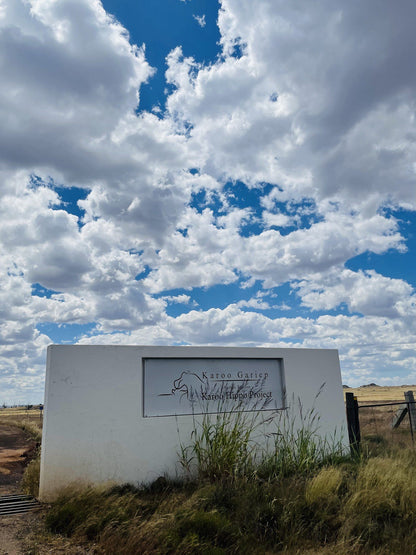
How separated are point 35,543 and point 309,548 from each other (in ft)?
10.1

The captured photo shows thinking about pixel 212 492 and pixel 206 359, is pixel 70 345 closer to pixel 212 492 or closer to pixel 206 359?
pixel 206 359

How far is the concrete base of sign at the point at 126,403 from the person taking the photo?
679 cm

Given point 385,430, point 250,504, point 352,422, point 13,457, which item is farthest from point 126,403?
point 385,430

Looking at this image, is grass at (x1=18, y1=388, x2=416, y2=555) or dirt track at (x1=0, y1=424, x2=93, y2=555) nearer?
dirt track at (x1=0, y1=424, x2=93, y2=555)

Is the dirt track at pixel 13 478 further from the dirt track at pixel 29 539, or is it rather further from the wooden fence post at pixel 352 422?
the wooden fence post at pixel 352 422

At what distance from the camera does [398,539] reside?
546 cm

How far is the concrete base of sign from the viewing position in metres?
6.79

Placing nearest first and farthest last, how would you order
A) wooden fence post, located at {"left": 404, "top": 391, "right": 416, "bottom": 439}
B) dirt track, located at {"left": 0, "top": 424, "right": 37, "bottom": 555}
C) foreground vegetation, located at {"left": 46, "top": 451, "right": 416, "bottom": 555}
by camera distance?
dirt track, located at {"left": 0, "top": 424, "right": 37, "bottom": 555}, foreground vegetation, located at {"left": 46, "top": 451, "right": 416, "bottom": 555}, wooden fence post, located at {"left": 404, "top": 391, "right": 416, "bottom": 439}

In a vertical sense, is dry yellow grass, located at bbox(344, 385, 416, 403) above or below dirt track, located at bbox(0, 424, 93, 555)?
above

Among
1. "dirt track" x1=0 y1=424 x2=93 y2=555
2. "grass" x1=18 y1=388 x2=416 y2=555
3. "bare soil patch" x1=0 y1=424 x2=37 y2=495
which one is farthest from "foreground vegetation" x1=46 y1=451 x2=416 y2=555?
"bare soil patch" x1=0 y1=424 x2=37 y2=495

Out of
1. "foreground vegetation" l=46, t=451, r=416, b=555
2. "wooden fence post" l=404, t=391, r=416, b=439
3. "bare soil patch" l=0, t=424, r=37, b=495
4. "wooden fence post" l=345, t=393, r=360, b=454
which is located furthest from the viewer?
"wooden fence post" l=404, t=391, r=416, b=439

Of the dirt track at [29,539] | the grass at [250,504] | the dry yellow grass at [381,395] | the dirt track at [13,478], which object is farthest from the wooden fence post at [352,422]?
the dry yellow grass at [381,395]

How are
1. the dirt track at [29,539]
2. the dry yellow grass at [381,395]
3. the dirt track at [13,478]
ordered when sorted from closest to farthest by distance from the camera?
the dirt track at [29,539] → the dirt track at [13,478] → the dry yellow grass at [381,395]

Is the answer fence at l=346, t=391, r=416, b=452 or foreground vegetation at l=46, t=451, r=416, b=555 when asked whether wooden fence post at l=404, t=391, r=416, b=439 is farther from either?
foreground vegetation at l=46, t=451, r=416, b=555
